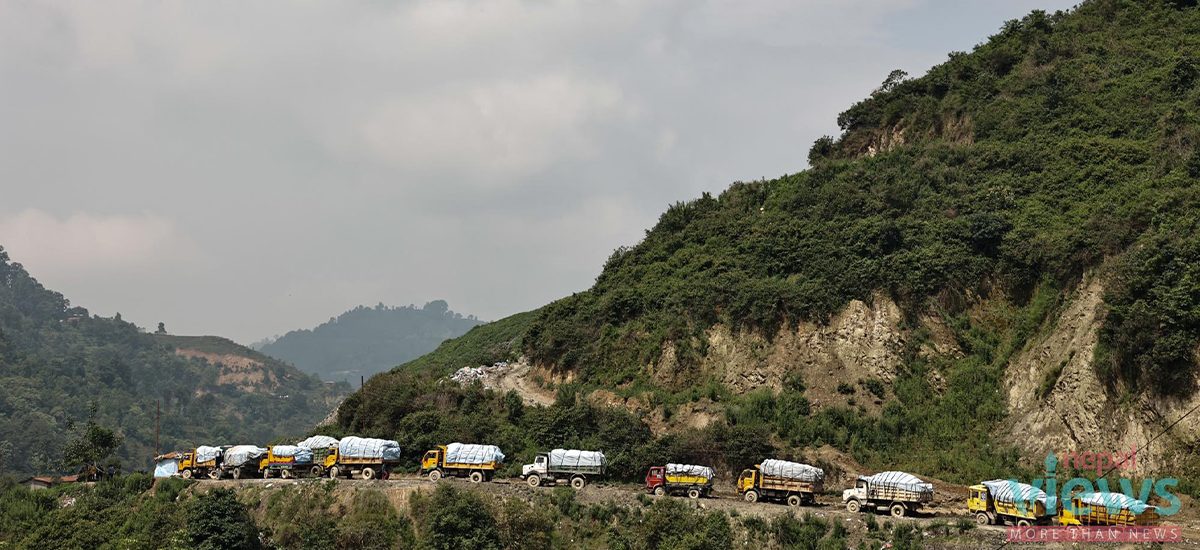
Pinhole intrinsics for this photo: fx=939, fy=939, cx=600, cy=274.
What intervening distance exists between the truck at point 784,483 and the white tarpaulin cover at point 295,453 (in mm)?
20904

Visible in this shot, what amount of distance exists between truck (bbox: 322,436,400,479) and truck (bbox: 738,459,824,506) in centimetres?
1657

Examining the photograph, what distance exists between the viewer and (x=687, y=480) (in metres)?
37.6

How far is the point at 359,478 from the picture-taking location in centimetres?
4262

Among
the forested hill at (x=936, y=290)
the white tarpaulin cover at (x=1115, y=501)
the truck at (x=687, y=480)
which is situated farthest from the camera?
the truck at (x=687, y=480)

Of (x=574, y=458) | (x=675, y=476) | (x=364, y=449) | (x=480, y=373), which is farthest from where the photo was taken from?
(x=480, y=373)

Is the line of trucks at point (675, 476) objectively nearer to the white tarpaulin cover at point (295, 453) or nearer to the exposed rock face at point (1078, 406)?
the white tarpaulin cover at point (295, 453)

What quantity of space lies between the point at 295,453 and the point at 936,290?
3168 centimetres

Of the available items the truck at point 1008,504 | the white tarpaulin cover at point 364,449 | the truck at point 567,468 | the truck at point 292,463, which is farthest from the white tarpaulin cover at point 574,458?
the truck at point 1008,504

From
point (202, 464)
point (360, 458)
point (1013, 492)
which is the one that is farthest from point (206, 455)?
point (1013, 492)

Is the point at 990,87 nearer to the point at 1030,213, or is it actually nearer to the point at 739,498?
the point at 1030,213

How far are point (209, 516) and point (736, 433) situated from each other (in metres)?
21.9

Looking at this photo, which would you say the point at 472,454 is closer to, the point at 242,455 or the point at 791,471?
the point at 242,455

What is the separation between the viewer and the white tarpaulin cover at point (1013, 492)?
99.4ft

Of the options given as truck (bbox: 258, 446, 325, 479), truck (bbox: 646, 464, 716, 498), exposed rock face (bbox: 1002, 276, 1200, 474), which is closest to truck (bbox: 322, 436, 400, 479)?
truck (bbox: 258, 446, 325, 479)
